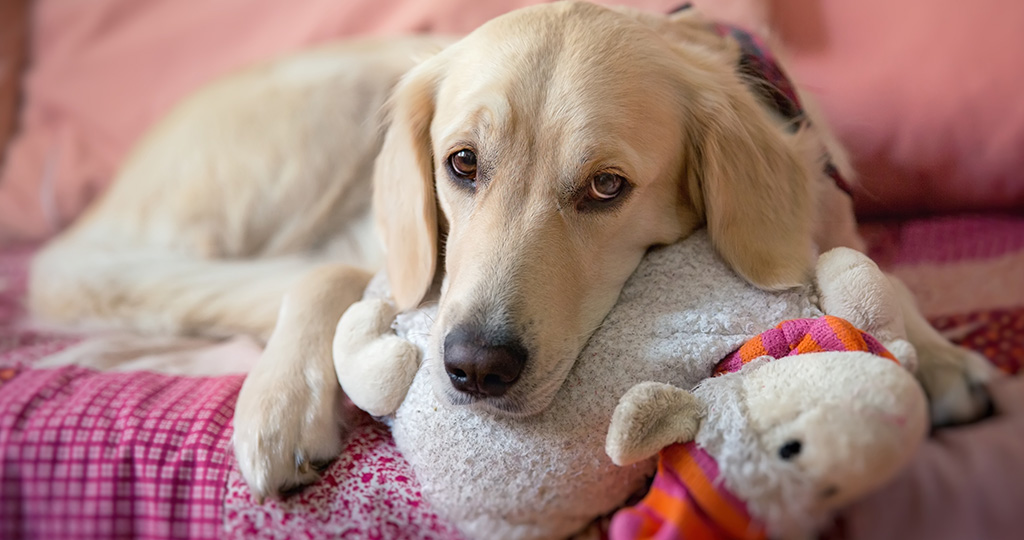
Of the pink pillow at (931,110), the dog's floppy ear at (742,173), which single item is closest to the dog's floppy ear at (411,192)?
the dog's floppy ear at (742,173)

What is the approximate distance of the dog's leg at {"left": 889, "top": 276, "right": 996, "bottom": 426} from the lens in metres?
0.81

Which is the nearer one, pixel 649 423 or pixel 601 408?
pixel 649 423

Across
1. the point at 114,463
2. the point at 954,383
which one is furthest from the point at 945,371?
the point at 114,463

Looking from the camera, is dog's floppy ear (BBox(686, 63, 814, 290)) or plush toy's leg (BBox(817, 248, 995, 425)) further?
dog's floppy ear (BBox(686, 63, 814, 290))

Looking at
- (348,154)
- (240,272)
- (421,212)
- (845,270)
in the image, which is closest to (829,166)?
(845,270)

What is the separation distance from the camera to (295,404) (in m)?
1.18

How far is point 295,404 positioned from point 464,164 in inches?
20.3

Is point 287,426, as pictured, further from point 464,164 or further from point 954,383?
point 954,383

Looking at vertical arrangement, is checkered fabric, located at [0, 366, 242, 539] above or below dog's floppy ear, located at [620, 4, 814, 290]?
below

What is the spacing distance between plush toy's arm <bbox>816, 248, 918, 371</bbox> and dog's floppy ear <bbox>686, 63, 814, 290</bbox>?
0.11 metres

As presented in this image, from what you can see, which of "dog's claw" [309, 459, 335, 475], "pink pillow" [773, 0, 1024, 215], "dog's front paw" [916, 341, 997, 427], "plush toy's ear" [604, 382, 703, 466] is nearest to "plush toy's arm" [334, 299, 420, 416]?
"dog's claw" [309, 459, 335, 475]

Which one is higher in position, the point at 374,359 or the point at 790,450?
the point at 790,450

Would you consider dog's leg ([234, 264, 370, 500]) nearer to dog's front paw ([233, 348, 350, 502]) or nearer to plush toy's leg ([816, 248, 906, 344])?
dog's front paw ([233, 348, 350, 502])

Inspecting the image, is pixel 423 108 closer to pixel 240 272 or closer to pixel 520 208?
pixel 520 208
